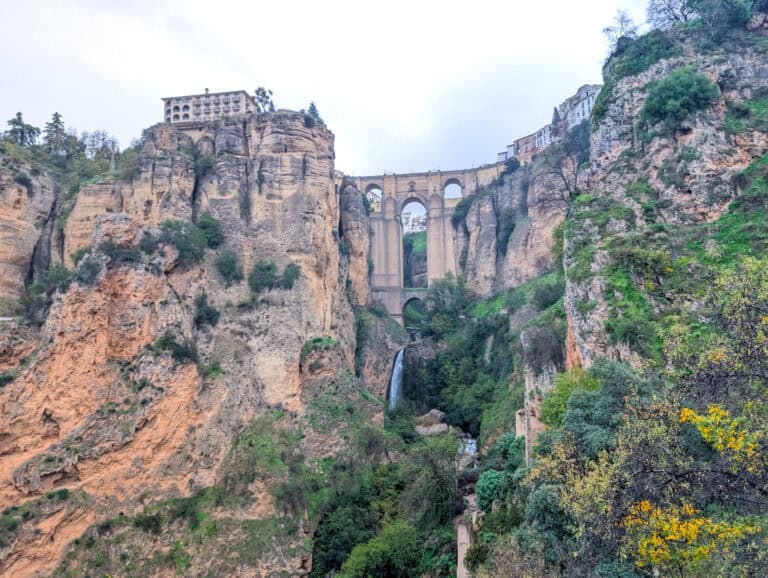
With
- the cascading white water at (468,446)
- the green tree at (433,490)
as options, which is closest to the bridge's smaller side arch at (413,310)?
the cascading white water at (468,446)

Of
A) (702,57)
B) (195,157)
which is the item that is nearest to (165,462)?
(195,157)

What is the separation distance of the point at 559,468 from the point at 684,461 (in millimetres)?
4141

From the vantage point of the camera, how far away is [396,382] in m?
39.1

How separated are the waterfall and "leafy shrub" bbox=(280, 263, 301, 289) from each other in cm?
1332

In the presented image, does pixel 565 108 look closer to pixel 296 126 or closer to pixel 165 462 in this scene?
pixel 296 126

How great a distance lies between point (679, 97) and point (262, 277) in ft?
67.3

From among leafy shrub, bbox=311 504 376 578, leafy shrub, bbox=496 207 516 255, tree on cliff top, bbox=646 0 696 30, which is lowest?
leafy shrub, bbox=311 504 376 578

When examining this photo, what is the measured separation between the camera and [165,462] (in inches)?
867

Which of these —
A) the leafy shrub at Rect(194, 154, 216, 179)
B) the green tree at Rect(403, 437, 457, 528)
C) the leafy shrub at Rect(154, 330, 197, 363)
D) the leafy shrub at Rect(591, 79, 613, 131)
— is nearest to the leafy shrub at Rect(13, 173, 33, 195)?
the leafy shrub at Rect(194, 154, 216, 179)

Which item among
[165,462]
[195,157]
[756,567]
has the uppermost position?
[195,157]

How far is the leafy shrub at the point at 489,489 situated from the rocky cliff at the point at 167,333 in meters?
7.96

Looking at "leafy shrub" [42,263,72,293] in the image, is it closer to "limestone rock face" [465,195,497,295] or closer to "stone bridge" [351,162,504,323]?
"stone bridge" [351,162,504,323]

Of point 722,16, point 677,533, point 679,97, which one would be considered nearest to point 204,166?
point 679,97

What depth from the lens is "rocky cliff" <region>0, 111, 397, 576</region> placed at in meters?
20.2
